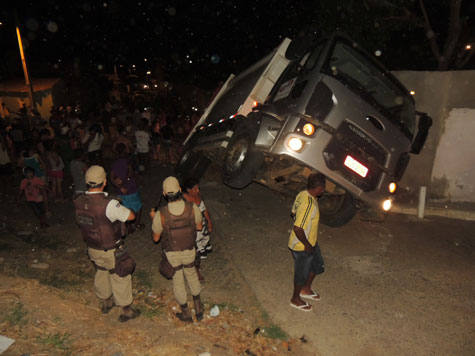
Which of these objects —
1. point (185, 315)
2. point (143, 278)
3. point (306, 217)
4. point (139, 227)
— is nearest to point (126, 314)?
point (185, 315)

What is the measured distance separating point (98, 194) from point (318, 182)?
2326 millimetres

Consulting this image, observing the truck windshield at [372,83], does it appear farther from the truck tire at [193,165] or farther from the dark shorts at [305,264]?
the truck tire at [193,165]

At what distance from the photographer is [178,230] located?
11.5 feet

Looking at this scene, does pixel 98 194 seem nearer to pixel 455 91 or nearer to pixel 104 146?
pixel 455 91

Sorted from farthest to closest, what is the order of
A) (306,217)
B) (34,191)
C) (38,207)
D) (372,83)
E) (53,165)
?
(53,165)
(38,207)
(34,191)
(372,83)
(306,217)

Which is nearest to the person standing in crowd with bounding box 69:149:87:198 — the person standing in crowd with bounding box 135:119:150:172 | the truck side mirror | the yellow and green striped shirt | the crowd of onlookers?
the crowd of onlookers

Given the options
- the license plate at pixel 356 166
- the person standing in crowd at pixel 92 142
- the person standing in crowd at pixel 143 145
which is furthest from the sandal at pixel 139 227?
the license plate at pixel 356 166

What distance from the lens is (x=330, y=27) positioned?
31.7ft

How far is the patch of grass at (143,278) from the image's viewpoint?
4.62 m

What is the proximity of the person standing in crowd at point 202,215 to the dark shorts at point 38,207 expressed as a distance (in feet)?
11.2

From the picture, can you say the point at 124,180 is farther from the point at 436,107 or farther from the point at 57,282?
the point at 436,107

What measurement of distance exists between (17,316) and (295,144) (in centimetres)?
371

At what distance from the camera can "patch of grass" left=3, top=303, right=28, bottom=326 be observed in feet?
11.1

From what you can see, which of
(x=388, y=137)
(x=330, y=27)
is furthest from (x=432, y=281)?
(x=330, y=27)
